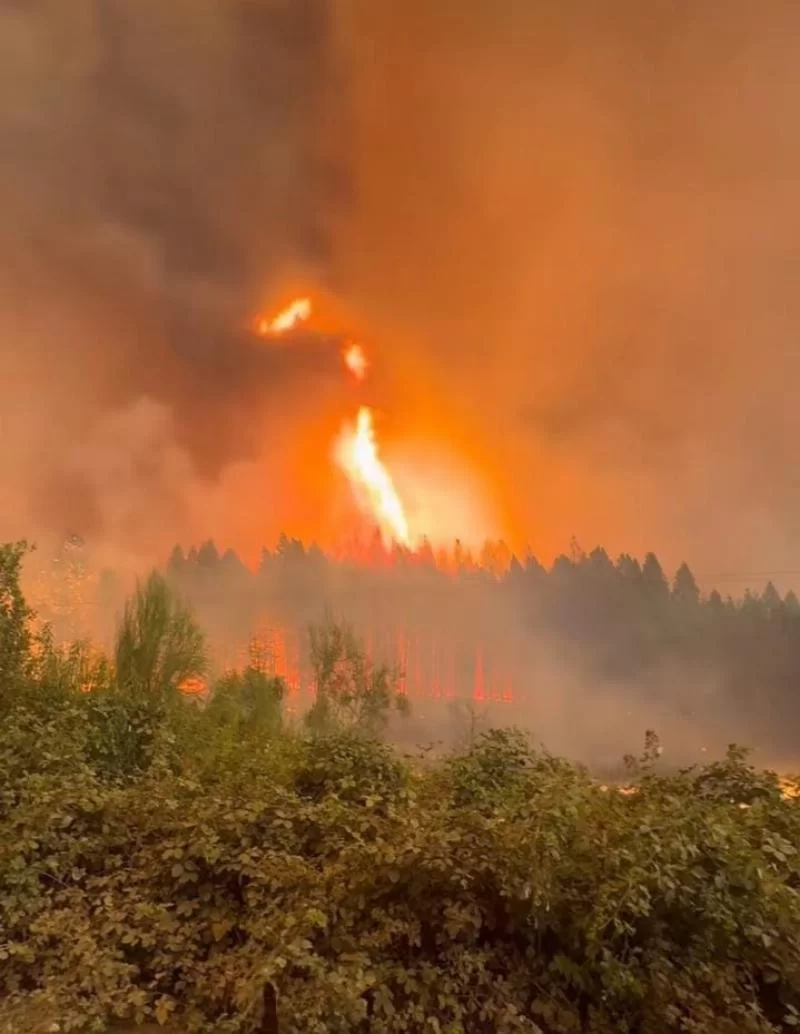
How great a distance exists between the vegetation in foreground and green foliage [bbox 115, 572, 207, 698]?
1128 cm

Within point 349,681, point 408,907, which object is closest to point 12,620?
point 408,907

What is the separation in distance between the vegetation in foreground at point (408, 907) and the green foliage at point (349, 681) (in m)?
36.6

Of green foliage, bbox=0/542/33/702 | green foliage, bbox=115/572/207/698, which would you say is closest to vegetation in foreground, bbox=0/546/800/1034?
green foliage, bbox=0/542/33/702

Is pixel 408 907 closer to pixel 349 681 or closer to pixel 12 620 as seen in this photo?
pixel 12 620

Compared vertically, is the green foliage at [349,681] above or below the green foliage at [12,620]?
above

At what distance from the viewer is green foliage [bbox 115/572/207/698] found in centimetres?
1923

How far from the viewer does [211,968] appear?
5.32m

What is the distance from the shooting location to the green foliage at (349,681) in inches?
1809

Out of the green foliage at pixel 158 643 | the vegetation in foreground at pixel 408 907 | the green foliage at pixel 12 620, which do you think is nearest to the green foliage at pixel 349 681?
the green foliage at pixel 158 643

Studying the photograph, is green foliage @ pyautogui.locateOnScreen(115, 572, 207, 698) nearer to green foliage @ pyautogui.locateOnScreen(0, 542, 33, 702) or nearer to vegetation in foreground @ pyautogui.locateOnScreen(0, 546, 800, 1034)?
green foliage @ pyautogui.locateOnScreen(0, 542, 33, 702)

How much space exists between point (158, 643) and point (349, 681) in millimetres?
31188

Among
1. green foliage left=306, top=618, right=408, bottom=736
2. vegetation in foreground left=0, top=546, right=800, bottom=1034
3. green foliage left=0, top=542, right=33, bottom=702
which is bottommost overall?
vegetation in foreground left=0, top=546, right=800, bottom=1034

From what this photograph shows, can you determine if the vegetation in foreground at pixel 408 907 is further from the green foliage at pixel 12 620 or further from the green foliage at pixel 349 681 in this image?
the green foliage at pixel 349 681

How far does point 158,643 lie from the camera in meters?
20.6
